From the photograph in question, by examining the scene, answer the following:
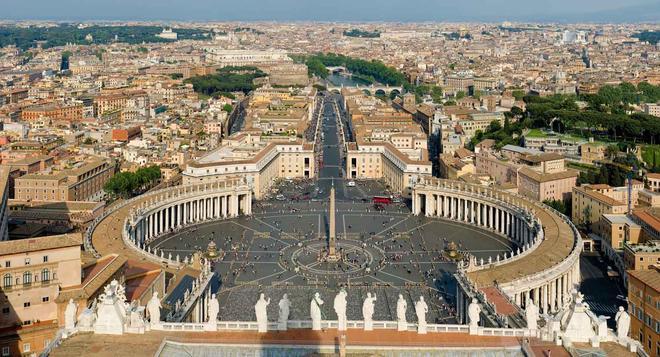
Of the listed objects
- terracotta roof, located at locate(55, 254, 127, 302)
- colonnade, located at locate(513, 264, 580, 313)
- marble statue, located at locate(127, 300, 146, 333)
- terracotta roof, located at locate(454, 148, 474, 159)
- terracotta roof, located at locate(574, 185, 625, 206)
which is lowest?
colonnade, located at locate(513, 264, 580, 313)

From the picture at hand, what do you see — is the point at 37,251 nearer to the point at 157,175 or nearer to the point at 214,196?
the point at 214,196

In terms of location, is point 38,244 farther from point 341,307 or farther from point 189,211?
point 189,211

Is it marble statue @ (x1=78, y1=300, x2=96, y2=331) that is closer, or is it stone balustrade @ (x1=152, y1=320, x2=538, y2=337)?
marble statue @ (x1=78, y1=300, x2=96, y2=331)

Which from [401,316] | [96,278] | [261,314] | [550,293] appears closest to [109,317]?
[261,314]

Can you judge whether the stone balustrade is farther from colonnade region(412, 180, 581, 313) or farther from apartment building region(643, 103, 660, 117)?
apartment building region(643, 103, 660, 117)

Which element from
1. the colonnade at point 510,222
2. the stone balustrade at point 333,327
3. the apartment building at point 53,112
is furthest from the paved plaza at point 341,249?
the apartment building at point 53,112

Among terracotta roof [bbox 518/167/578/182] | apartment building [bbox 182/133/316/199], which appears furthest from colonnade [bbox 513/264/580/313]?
apartment building [bbox 182/133/316/199]
